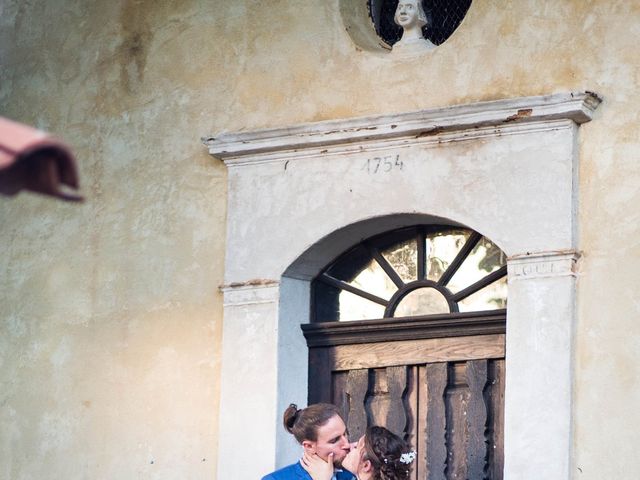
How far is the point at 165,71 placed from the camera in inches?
353

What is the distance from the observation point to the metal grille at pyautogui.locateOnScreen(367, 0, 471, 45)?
8242 mm

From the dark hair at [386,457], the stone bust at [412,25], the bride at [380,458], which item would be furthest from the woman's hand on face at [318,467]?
the stone bust at [412,25]

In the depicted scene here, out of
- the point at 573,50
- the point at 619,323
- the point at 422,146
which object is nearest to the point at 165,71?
the point at 422,146

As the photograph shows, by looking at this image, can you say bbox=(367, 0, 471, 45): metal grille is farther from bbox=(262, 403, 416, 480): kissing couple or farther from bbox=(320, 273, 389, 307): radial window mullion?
bbox=(262, 403, 416, 480): kissing couple

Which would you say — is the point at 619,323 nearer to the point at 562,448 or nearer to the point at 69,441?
the point at 562,448

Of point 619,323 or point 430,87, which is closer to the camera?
point 619,323

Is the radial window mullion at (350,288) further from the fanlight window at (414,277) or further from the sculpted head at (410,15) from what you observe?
the sculpted head at (410,15)

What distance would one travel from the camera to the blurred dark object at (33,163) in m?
2.83

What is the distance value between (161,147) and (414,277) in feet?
5.79

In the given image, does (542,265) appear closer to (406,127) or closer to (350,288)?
(406,127)

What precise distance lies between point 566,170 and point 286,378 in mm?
1971

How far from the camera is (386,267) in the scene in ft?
27.3


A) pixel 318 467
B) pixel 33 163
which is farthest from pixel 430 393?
pixel 33 163

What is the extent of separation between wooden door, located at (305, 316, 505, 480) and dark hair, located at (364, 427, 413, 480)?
1.59 metres
